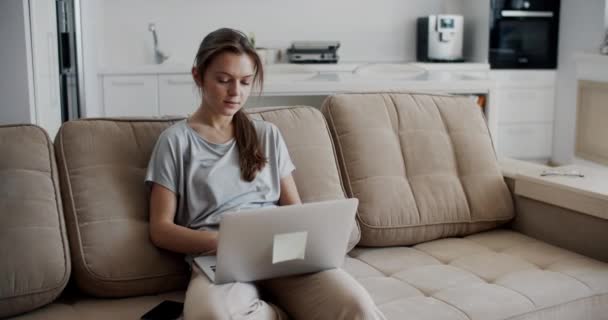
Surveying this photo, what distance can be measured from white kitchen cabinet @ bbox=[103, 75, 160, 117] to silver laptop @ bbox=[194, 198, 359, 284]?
3555 mm

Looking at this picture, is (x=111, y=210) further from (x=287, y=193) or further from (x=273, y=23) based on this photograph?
(x=273, y=23)

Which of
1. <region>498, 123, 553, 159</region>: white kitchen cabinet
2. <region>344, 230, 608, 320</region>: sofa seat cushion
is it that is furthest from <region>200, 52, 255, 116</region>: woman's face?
<region>498, 123, 553, 159</region>: white kitchen cabinet

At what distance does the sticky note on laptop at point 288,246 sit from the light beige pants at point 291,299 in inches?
3.8

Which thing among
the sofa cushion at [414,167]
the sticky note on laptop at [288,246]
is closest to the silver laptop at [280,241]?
the sticky note on laptop at [288,246]

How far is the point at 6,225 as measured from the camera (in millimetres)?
1623

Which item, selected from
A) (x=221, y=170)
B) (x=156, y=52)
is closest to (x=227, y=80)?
(x=221, y=170)

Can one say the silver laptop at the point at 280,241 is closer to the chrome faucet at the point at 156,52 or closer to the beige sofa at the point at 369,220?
the beige sofa at the point at 369,220

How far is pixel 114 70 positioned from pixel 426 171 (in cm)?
325

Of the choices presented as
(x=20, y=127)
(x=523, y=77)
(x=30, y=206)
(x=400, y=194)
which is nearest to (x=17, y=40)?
(x=20, y=127)

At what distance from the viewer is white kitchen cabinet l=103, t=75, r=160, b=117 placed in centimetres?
494

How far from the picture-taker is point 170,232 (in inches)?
67.1

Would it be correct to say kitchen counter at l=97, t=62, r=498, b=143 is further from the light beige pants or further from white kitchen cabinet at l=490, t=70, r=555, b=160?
the light beige pants

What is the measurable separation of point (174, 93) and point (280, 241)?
3.74 meters

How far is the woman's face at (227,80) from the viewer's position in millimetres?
1791
